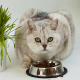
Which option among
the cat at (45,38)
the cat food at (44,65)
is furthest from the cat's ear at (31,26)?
the cat food at (44,65)

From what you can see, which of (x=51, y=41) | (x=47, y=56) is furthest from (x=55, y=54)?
(x=51, y=41)

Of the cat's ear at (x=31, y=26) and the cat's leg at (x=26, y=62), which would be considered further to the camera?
the cat's leg at (x=26, y=62)

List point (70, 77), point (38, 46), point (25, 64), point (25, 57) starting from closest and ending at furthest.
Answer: point (70, 77) → point (38, 46) → point (25, 64) → point (25, 57)

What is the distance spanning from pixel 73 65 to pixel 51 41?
0.38m

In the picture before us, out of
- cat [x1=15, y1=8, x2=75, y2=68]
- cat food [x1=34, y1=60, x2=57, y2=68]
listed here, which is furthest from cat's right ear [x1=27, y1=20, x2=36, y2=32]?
cat food [x1=34, y1=60, x2=57, y2=68]

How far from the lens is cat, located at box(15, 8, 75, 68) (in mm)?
1402

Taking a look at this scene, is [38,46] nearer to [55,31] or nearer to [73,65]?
[55,31]

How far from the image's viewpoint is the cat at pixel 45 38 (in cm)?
140

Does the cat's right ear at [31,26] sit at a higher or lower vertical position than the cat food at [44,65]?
higher

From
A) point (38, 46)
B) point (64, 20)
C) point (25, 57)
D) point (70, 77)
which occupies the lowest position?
point (70, 77)

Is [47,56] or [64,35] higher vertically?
[64,35]

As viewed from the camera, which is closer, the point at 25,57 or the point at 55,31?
the point at 55,31

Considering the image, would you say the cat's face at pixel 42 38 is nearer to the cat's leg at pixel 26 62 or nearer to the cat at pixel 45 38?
the cat at pixel 45 38

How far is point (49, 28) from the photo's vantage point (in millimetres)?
1443
